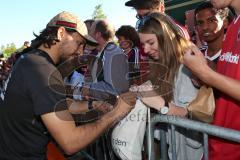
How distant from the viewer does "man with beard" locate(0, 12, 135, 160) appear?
2123mm

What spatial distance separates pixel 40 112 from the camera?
82.6 inches

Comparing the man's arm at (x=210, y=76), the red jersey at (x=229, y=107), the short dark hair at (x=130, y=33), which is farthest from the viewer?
the short dark hair at (x=130, y=33)

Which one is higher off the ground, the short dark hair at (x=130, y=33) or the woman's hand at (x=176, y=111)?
the short dark hair at (x=130, y=33)

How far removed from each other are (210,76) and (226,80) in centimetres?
9

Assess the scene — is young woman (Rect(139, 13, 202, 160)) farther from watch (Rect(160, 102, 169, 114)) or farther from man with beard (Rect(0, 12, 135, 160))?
man with beard (Rect(0, 12, 135, 160))

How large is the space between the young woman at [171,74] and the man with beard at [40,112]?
30 cm

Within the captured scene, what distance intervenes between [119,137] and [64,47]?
2.68ft

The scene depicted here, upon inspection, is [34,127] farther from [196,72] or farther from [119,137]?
[196,72]

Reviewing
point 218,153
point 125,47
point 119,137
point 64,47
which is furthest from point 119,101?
point 125,47

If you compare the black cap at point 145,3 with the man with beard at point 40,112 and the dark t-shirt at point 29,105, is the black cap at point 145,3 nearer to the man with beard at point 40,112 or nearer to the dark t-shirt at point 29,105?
the man with beard at point 40,112

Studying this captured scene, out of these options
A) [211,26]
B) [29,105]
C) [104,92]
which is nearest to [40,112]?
[29,105]

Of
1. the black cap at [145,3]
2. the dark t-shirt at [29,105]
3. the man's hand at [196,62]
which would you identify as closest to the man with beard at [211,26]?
the black cap at [145,3]

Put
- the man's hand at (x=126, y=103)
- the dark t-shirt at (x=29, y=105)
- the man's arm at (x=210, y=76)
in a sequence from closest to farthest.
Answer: the man's arm at (x=210, y=76), the dark t-shirt at (x=29, y=105), the man's hand at (x=126, y=103)

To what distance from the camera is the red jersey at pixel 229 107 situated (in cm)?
196
